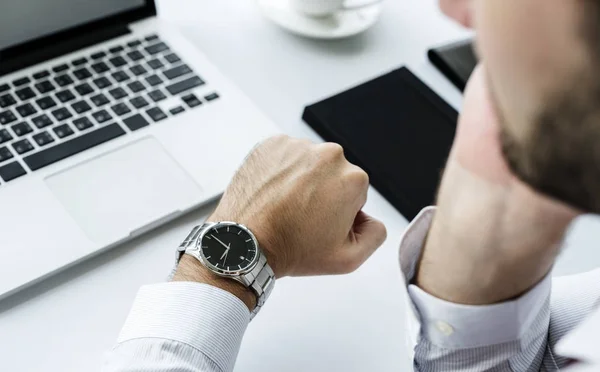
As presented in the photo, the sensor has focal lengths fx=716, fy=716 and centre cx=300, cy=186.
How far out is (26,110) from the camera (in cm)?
78

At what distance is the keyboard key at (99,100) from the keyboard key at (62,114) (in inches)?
1.3

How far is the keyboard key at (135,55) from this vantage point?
0.87m

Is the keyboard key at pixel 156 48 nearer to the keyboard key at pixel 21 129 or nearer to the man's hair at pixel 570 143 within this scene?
the keyboard key at pixel 21 129

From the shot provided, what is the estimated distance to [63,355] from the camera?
2.05 feet

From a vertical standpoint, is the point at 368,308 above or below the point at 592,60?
below

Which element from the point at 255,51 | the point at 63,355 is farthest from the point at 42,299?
the point at 255,51

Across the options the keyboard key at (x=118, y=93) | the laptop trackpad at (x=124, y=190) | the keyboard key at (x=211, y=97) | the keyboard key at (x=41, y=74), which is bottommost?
the laptop trackpad at (x=124, y=190)

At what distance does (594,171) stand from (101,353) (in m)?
0.44

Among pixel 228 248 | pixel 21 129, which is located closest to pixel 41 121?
pixel 21 129

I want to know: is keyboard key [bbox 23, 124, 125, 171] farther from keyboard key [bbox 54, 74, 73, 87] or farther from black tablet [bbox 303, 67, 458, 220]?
black tablet [bbox 303, 67, 458, 220]

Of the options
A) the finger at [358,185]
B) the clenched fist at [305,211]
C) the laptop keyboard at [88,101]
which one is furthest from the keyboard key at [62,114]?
the finger at [358,185]

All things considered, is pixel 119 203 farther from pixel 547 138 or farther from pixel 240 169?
pixel 547 138

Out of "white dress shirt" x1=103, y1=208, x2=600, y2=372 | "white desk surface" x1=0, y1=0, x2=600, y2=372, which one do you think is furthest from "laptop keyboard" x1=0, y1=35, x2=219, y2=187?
"white dress shirt" x1=103, y1=208, x2=600, y2=372

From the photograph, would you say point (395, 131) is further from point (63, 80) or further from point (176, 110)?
point (63, 80)
